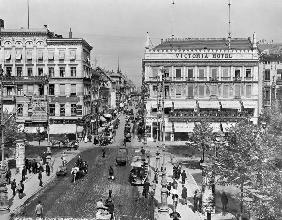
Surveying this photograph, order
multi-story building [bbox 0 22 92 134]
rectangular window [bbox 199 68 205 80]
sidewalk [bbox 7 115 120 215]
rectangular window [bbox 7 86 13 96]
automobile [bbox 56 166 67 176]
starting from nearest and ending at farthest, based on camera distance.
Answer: sidewalk [bbox 7 115 120 215] < automobile [bbox 56 166 67 176] < rectangular window [bbox 199 68 205 80] < multi-story building [bbox 0 22 92 134] < rectangular window [bbox 7 86 13 96]

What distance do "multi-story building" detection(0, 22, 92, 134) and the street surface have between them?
89.5 feet

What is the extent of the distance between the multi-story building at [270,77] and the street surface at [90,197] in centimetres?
4133

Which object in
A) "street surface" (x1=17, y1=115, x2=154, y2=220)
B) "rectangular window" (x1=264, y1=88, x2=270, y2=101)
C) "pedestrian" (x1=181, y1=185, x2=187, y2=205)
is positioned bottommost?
"street surface" (x1=17, y1=115, x2=154, y2=220)

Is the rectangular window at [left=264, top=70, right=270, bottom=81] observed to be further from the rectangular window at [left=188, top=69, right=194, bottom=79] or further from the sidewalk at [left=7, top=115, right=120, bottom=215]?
the sidewalk at [left=7, top=115, right=120, bottom=215]

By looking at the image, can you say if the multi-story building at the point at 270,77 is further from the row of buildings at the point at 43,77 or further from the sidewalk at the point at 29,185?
the sidewalk at the point at 29,185

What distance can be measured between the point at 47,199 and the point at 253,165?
48.3 feet

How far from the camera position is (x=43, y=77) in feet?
246

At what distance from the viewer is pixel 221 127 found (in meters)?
71.8

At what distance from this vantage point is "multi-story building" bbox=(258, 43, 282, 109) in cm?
8328

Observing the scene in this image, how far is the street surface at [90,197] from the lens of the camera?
31.7 meters

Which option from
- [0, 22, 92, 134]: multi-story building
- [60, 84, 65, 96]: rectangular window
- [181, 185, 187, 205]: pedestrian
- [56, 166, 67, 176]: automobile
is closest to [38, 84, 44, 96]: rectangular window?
[0, 22, 92, 134]: multi-story building

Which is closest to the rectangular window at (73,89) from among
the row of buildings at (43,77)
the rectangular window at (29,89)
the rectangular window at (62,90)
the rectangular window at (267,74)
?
the row of buildings at (43,77)

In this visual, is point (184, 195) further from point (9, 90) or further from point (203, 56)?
point (9, 90)

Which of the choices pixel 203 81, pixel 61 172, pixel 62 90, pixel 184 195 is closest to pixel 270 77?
pixel 203 81
